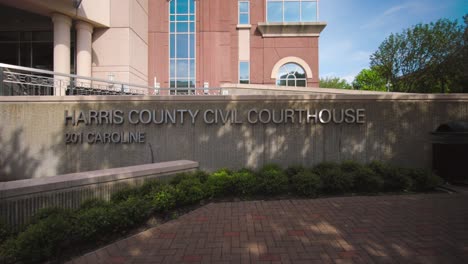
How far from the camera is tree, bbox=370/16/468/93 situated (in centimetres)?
2373

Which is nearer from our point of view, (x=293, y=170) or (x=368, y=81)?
(x=293, y=170)

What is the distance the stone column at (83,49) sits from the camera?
49.1 ft

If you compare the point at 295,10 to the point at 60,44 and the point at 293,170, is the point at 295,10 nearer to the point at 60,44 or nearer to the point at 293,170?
the point at 60,44

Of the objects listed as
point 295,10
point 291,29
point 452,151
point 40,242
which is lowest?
point 40,242

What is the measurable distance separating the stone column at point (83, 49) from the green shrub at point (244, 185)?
44.1 feet

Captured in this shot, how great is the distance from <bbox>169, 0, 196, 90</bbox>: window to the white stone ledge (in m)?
15.2

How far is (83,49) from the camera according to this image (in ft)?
49.5

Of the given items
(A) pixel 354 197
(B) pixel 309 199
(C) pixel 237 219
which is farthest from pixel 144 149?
(A) pixel 354 197

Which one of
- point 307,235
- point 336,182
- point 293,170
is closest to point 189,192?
point 307,235

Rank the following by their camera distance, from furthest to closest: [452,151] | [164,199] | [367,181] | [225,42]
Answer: [225,42] → [452,151] → [367,181] → [164,199]

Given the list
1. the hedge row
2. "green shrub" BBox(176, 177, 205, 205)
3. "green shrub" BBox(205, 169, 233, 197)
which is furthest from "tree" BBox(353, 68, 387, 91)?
"green shrub" BBox(176, 177, 205, 205)

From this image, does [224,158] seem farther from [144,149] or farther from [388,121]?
[388,121]

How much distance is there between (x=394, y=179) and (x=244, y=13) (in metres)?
18.7

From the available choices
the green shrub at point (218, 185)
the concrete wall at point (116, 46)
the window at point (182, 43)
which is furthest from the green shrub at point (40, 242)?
the window at point (182, 43)
